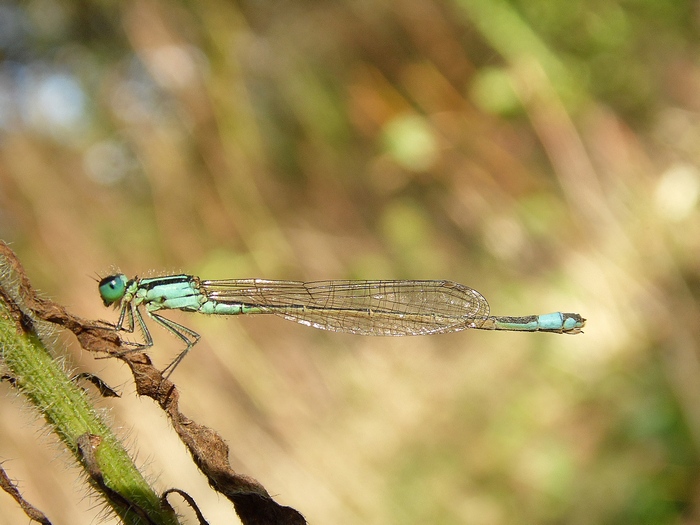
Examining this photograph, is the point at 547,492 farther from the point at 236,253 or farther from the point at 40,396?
the point at 40,396

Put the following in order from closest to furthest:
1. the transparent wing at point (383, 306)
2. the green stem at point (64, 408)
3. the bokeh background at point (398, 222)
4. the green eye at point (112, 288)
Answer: the green stem at point (64, 408) → the green eye at point (112, 288) → the transparent wing at point (383, 306) → the bokeh background at point (398, 222)

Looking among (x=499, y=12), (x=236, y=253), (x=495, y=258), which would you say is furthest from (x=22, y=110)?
(x=495, y=258)

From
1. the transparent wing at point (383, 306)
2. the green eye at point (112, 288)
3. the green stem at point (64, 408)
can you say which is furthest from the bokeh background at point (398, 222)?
the green stem at point (64, 408)

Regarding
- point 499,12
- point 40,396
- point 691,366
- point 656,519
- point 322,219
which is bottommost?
point 40,396

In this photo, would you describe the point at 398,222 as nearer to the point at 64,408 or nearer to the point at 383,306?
→ the point at 383,306

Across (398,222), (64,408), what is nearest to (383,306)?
(64,408)

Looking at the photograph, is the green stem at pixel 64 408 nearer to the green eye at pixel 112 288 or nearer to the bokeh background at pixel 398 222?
the green eye at pixel 112 288
